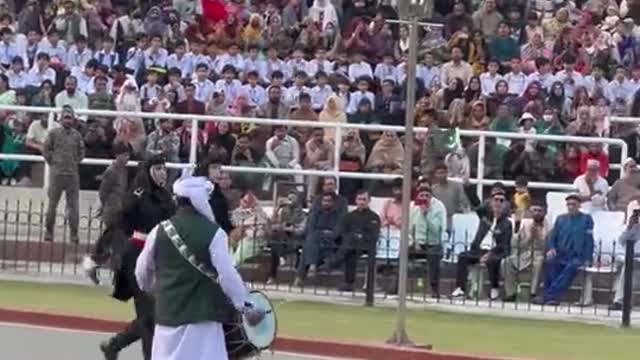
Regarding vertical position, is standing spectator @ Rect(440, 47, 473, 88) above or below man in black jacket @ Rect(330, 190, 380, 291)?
above

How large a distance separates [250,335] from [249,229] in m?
11.2

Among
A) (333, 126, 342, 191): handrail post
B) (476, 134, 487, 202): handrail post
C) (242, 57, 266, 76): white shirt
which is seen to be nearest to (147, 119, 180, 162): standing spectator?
(333, 126, 342, 191): handrail post

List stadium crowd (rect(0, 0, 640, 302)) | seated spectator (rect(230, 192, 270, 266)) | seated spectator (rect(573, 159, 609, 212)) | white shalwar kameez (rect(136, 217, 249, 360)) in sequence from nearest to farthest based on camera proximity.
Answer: white shalwar kameez (rect(136, 217, 249, 360)) → seated spectator (rect(230, 192, 270, 266)) → seated spectator (rect(573, 159, 609, 212)) → stadium crowd (rect(0, 0, 640, 302))

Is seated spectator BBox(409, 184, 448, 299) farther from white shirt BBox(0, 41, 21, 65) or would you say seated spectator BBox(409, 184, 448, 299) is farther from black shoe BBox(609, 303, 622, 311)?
white shirt BBox(0, 41, 21, 65)

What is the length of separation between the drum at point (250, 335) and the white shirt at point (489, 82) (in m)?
15.1

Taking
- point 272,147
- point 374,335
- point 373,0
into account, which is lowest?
point 374,335

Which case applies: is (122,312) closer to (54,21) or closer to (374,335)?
(374,335)

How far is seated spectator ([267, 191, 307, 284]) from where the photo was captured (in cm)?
2384

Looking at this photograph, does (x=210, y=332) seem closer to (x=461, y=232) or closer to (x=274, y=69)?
(x=461, y=232)

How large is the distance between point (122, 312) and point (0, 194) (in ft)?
19.4

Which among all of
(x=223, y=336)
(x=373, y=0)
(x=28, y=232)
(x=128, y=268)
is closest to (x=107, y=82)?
(x=28, y=232)

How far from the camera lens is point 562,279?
23.0m

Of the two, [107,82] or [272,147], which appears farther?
[107,82]

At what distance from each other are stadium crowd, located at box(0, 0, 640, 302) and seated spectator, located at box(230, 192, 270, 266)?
58 millimetres
